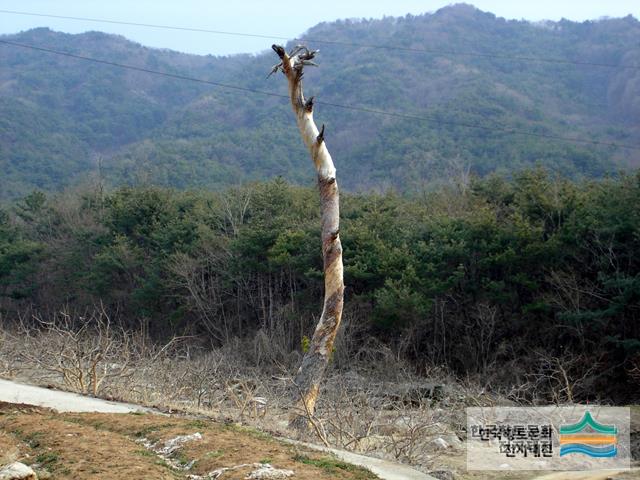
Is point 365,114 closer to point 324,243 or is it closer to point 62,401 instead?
point 324,243

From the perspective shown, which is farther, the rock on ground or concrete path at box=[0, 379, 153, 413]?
concrete path at box=[0, 379, 153, 413]

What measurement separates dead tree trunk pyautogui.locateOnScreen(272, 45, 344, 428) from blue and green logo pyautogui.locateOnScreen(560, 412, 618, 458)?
152 inches

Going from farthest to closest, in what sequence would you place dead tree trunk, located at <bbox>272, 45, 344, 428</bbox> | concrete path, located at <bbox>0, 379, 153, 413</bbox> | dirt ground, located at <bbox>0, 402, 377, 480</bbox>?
dead tree trunk, located at <bbox>272, 45, 344, 428</bbox> → concrete path, located at <bbox>0, 379, 153, 413</bbox> → dirt ground, located at <bbox>0, 402, 377, 480</bbox>

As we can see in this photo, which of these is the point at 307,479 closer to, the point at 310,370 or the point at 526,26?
the point at 310,370

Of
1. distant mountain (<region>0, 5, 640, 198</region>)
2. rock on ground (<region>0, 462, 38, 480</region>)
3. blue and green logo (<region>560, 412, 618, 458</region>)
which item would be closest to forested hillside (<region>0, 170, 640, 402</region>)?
blue and green logo (<region>560, 412, 618, 458</region>)

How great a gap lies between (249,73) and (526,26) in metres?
34.5

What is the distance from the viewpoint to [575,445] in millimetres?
9648

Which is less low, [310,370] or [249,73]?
[249,73]

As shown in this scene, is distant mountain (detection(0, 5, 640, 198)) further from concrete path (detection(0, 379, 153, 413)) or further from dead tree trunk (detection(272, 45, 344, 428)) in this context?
dead tree trunk (detection(272, 45, 344, 428))

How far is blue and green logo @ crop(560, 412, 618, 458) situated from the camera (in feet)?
31.9

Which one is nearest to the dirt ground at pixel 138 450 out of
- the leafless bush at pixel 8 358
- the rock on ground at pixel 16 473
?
the rock on ground at pixel 16 473

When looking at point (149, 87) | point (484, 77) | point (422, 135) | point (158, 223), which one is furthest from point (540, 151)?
point (149, 87)

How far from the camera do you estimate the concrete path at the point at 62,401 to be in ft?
37.3

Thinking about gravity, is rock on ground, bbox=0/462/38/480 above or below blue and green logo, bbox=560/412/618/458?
above
